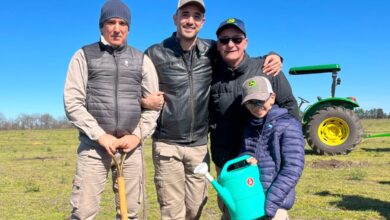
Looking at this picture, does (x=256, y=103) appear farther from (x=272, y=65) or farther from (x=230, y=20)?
(x=230, y=20)

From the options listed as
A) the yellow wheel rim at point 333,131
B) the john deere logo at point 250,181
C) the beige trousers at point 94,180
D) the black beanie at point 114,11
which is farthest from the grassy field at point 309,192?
the black beanie at point 114,11

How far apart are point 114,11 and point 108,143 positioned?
1004 mm

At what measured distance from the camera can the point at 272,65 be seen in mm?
3842

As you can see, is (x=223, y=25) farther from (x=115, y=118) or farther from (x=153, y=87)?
(x=115, y=118)

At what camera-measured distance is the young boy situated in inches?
126

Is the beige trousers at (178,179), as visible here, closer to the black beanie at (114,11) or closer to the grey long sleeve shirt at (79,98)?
the grey long sleeve shirt at (79,98)

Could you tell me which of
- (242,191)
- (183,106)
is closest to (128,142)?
(183,106)

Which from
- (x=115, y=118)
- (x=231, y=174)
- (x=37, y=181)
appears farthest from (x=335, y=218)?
(x=37, y=181)

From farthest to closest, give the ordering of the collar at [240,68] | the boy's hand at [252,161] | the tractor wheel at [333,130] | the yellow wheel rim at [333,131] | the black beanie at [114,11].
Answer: the yellow wheel rim at [333,131], the tractor wheel at [333,130], the collar at [240,68], the black beanie at [114,11], the boy's hand at [252,161]

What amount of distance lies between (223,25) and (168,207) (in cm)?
167

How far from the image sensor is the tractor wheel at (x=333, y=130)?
11719mm

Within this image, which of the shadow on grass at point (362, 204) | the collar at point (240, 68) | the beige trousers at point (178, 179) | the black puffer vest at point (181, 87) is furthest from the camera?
the shadow on grass at point (362, 204)

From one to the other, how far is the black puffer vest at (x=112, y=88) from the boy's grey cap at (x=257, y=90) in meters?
0.88

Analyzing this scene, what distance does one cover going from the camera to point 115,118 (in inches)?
139
